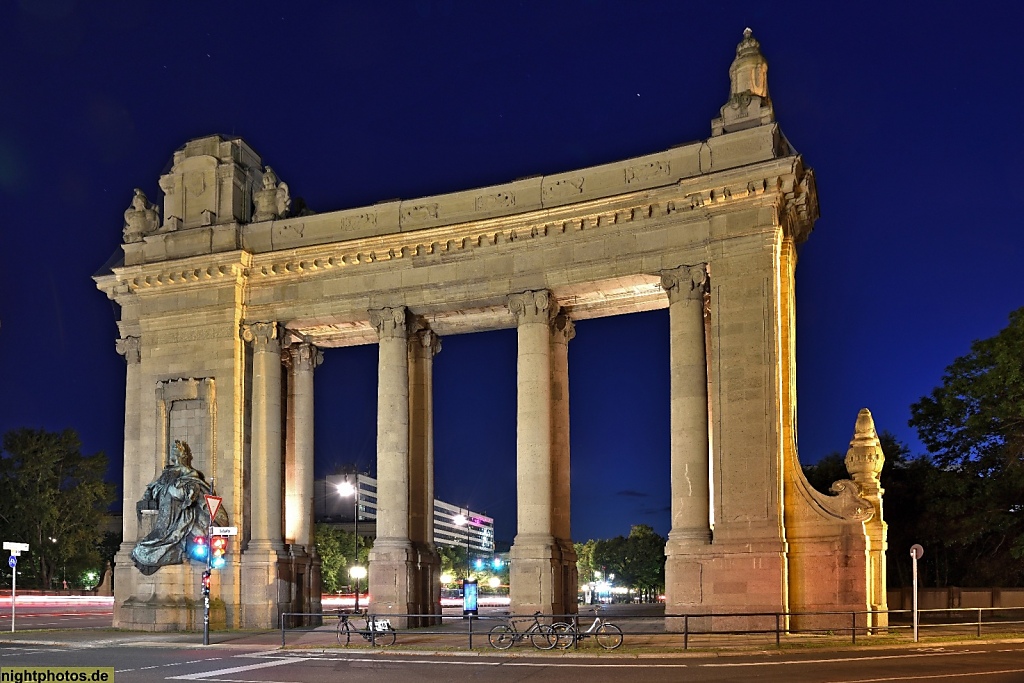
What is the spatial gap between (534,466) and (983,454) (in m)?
22.8

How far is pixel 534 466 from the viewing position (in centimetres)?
3850

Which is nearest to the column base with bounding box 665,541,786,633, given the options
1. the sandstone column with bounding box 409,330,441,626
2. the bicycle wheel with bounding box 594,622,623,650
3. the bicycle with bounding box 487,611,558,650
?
the bicycle wheel with bounding box 594,622,623,650

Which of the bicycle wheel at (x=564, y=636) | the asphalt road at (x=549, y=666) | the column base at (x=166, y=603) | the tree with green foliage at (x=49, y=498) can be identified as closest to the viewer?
the asphalt road at (x=549, y=666)

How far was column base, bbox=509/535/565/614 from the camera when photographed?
36906 millimetres

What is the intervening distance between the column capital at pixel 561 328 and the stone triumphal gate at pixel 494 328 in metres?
0.20

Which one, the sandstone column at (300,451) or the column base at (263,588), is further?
the sandstone column at (300,451)

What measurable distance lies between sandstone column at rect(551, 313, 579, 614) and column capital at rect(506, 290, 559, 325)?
6.72 feet

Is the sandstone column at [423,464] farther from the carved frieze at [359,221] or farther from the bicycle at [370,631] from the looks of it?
the bicycle at [370,631]

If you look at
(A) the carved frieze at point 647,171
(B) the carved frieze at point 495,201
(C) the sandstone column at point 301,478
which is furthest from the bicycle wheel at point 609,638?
(C) the sandstone column at point 301,478

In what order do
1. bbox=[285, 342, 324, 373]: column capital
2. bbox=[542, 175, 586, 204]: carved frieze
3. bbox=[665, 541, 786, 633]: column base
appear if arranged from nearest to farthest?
bbox=[665, 541, 786, 633]: column base < bbox=[542, 175, 586, 204]: carved frieze < bbox=[285, 342, 324, 373]: column capital

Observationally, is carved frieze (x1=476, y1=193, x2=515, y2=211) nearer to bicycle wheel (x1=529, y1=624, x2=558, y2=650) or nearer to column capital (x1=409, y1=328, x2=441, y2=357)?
column capital (x1=409, y1=328, x2=441, y2=357)

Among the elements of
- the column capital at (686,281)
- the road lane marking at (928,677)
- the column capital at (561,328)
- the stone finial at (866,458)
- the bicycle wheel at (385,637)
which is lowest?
the bicycle wheel at (385,637)

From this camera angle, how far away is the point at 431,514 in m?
43.1

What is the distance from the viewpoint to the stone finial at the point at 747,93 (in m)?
36.8
